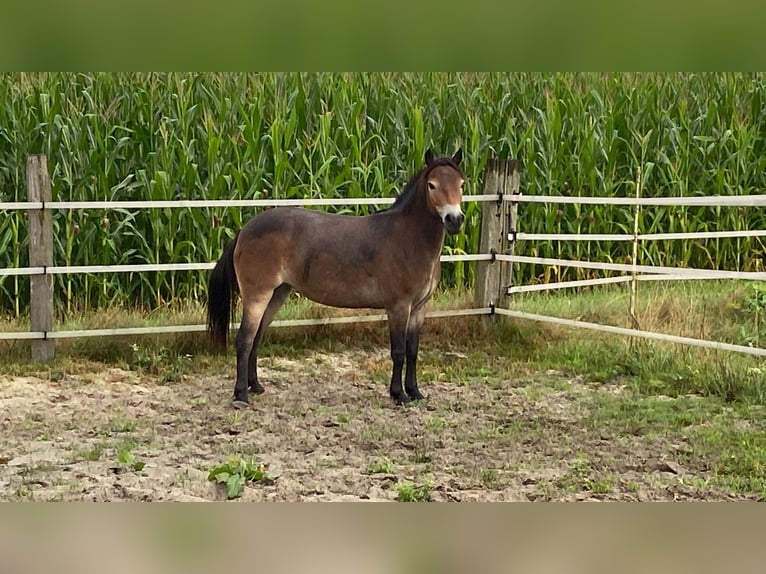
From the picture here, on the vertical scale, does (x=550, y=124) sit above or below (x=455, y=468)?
above

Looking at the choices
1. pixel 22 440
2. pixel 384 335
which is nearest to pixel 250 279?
pixel 22 440

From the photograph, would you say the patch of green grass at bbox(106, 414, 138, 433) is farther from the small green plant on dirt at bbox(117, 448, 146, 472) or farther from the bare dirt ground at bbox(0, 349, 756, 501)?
the small green plant on dirt at bbox(117, 448, 146, 472)

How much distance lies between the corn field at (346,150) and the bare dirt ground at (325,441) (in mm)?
1124

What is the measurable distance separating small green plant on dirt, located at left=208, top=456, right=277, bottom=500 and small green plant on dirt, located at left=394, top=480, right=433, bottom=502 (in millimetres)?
463

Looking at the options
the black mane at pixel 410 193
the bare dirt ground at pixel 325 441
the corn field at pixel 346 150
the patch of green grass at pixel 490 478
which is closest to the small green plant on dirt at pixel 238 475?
the bare dirt ground at pixel 325 441

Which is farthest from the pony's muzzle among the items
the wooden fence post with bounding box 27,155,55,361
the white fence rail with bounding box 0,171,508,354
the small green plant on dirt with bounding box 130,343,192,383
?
the wooden fence post with bounding box 27,155,55,361

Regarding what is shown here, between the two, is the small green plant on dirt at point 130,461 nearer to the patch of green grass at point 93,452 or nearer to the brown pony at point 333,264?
the patch of green grass at point 93,452

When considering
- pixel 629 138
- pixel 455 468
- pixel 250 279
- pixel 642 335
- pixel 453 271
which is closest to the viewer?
pixel 455 468

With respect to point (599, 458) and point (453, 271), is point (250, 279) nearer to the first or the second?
point (599, 458)

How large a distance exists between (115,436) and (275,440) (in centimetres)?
67

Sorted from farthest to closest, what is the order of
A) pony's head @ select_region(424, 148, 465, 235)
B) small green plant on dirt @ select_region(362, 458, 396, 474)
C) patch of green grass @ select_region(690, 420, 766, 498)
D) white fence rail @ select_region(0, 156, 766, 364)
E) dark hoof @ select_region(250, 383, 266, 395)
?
white fence rail @ select_region(0, 156, 766, 364) → dark hoof @ select_region(250, 383, 266, 395) → pony's head @ select_region(424, 148, 465, 235) → small green plant on dirt @ select_region(362, 458, 396, 474) → patch of green grass @ select_region(690, 420, 766, 498)

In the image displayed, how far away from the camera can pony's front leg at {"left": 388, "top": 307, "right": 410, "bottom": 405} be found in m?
4.11

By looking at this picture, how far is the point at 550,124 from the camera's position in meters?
6.20

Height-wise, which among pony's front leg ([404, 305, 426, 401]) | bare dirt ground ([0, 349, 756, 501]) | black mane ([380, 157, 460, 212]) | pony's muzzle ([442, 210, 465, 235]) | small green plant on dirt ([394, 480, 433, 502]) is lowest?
bare dirt ground ([0, 349, 756, 501])
